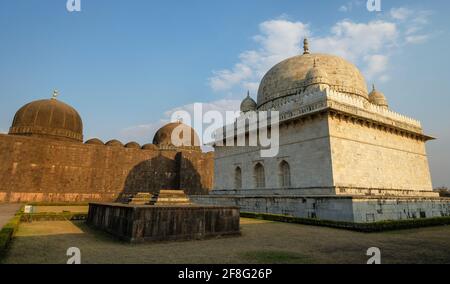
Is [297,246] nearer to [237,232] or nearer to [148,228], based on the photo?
[237,232]

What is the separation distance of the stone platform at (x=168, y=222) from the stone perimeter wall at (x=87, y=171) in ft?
63.7

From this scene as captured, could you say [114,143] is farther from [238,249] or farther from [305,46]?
[238,249]

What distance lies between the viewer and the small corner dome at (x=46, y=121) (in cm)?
2833

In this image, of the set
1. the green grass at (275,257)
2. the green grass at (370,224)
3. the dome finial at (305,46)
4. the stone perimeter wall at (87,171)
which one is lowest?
the green grass at (275,257)

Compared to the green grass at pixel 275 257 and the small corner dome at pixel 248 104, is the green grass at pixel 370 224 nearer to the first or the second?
the green grass at pixel 275 257

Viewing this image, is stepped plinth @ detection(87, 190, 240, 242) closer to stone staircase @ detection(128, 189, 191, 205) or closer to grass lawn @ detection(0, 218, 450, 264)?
stone staircase @ detection(128, 189, 191, 205)

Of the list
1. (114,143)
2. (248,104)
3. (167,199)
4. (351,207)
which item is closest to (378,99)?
(248,104)

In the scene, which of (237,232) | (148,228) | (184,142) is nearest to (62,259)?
(148,228)

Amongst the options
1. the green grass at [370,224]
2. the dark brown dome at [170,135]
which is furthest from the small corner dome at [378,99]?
the dark brown dome at [170,135]

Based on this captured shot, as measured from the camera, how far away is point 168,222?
7.96 metres

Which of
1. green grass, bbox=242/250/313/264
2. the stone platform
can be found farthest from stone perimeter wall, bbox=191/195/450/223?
green grass, bbox=242/250/313/264

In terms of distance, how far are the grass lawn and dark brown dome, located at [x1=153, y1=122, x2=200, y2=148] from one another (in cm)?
2811

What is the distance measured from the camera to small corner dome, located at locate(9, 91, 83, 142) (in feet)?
92.9

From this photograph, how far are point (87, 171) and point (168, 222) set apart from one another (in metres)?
22.8
